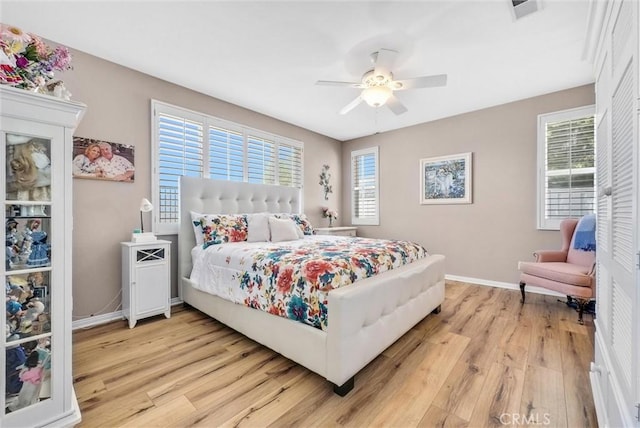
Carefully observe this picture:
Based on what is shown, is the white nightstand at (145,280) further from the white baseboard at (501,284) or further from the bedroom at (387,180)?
the white baseboard at (501,284)

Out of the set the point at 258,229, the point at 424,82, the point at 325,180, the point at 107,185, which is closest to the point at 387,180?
the point at 325,180

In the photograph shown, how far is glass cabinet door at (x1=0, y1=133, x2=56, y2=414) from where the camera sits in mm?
1184

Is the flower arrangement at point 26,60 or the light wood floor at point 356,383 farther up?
the flower arrangement at point 26,60

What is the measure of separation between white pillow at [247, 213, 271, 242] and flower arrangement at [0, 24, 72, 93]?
205 cm

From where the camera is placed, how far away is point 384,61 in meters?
2.52

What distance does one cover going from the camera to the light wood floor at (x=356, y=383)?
143 cm

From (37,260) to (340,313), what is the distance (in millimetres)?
1493

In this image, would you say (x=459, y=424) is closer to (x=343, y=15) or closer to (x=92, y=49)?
(x=343, y=15)

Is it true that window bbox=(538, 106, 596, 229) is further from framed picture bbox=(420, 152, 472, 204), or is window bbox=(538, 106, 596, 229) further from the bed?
the bed

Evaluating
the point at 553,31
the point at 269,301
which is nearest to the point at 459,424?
the point at 269,301

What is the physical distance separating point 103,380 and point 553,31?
4175mm

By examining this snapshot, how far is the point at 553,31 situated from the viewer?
2.22 meters

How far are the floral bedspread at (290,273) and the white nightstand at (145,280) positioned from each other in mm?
364
